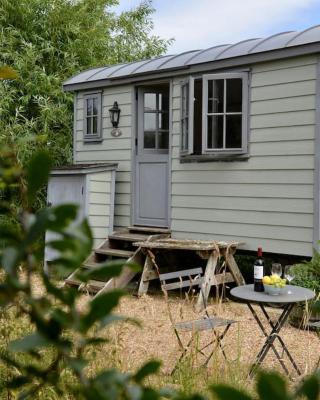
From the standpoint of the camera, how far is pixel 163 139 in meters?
8.66

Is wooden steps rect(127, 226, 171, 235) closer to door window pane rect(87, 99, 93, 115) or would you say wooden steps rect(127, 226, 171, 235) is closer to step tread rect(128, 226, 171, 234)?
step tread rect(128, 226, 171, 234)

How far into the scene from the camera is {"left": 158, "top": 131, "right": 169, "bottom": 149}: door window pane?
28.3ft

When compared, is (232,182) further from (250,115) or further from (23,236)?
(23,236)

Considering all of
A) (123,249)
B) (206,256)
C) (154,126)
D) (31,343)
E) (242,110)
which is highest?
(242,110)

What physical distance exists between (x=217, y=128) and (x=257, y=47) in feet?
3.46

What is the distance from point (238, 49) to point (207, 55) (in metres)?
0.48

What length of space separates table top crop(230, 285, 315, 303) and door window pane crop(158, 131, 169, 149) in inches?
159

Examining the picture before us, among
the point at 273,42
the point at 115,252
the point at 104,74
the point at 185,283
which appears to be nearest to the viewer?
the point at 185,283

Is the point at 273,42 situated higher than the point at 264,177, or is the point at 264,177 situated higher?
the point at 273,42

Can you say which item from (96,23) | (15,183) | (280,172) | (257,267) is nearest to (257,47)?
(280,172)

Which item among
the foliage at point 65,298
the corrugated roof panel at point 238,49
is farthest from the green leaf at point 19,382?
the corrugated roof panel at point 238,49

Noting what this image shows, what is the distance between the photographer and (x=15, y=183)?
83cm

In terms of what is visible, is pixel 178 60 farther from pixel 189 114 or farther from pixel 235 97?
pixel 235 97

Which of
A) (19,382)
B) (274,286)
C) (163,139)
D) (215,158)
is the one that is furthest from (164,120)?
(19,382)
